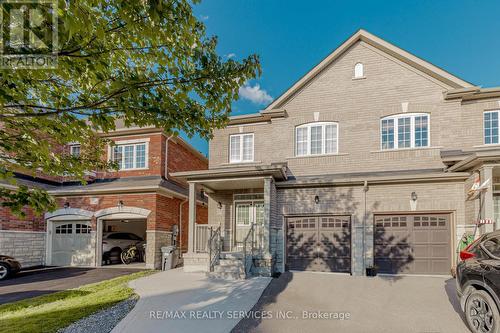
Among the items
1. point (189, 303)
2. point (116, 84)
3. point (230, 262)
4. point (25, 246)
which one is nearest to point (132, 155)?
point (25, 246)

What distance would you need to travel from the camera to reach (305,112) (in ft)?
41.9

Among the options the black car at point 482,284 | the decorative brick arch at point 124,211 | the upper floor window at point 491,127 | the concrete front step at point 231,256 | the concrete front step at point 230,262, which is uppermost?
the upper floor window at point 491,127

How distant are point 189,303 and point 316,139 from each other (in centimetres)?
817

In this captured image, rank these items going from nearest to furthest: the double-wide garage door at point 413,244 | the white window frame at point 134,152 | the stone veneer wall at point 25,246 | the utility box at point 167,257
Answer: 1. the double-wide garage door at point 413,244
2. the utility box at point 167,257
3. the stone veneer wall at point 25,246
4. the white window frame at point 134,152

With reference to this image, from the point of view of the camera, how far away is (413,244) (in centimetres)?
1056

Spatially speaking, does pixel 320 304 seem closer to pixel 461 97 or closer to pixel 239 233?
pixel 239 233

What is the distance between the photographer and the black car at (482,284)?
15.6ft

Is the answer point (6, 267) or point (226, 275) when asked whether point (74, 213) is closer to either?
point (6, 267)

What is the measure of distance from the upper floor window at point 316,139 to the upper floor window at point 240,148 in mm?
2134

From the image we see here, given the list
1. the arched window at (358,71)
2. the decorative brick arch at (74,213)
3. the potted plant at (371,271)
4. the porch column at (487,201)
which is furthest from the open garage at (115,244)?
the porch column at (487,201)

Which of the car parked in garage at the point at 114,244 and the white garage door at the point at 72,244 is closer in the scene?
the white garage door at the point at 72,244

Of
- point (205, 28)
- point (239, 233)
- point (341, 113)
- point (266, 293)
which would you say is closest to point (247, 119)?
point (341, 113)

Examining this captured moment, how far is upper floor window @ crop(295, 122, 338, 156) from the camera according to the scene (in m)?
12.4

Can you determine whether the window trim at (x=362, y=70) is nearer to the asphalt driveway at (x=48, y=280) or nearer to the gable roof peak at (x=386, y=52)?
the gable roof peak at (x=386, y=52)
